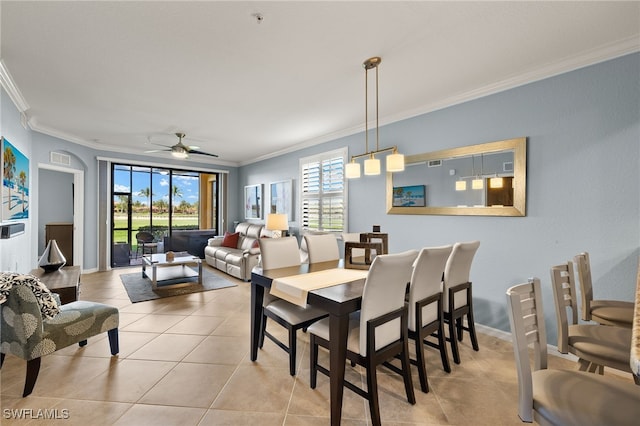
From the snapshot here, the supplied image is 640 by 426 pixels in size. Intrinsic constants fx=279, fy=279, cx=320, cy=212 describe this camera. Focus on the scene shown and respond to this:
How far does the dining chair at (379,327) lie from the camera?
5.37ft

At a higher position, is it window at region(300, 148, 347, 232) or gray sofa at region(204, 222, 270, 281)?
window at region(300, 148, 347, 232)

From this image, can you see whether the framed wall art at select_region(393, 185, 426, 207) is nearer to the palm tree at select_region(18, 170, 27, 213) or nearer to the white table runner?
the white table runner

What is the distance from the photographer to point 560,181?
2.55 meters

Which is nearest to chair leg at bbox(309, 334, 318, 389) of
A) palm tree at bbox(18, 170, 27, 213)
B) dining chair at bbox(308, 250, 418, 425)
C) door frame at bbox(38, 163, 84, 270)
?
dining chair at bbox(308, 250, 418, 425)

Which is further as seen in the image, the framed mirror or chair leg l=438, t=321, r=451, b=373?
the framed mirror

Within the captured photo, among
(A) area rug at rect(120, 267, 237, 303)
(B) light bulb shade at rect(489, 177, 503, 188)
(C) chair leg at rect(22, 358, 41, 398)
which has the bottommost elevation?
(A) area rug at rect(120, 267, 237, 303)

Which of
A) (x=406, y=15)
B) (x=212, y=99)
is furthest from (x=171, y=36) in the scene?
(x=406, y=15)

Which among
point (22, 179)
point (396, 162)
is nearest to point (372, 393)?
point (396, 162)

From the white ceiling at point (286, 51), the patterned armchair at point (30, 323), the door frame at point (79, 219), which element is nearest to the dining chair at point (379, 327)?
the white ceiling at point (286, 51)

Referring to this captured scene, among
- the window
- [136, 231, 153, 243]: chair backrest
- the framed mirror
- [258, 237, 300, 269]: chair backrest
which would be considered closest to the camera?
[258, 237, 300, 269]: chair backrest

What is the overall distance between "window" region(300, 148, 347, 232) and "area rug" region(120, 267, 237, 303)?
190 cm

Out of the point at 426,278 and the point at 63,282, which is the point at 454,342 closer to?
the point at 426,278

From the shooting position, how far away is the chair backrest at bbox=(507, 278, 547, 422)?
3.68 feet

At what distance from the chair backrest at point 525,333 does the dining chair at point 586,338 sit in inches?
15.4
